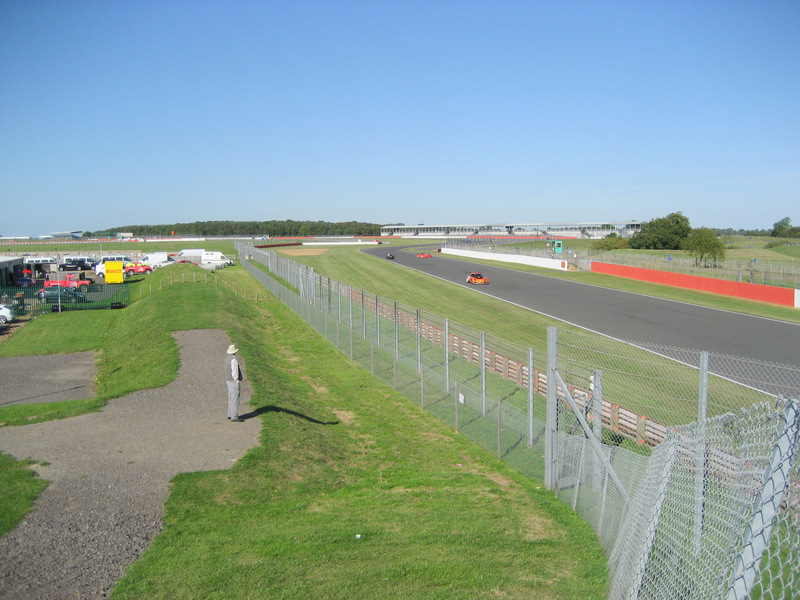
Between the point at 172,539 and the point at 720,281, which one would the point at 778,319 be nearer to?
the point at 720,281

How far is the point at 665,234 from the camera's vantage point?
350 feet

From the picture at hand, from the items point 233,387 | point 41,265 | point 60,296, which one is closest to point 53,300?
point 60,296

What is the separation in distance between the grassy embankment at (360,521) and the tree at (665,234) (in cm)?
9855

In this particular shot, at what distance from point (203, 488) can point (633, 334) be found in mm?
24959

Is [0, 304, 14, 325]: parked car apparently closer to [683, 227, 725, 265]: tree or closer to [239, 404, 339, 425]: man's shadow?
[239, 404, 339, 425]: man's shadow

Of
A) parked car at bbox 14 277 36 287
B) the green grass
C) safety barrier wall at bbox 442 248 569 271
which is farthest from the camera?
safety barrier wall at bbox 442 248 569 271

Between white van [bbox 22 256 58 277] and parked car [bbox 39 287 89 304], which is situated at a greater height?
white van [bbox 22 256 58 277]

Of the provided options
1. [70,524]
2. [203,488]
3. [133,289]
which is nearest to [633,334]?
[203,488]

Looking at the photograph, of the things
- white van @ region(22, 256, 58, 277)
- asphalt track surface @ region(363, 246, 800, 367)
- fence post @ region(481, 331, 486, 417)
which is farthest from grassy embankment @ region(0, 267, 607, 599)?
white van @ region(22, 256, 58, 277)

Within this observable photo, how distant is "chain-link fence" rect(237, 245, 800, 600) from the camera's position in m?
3.85

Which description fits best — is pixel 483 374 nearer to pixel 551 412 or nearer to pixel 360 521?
pixel 551 412

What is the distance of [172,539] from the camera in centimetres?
823

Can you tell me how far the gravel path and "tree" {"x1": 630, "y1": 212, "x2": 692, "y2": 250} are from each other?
101 meters

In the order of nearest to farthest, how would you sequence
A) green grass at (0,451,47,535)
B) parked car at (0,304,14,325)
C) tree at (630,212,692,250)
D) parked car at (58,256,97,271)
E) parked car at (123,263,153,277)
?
green grass at (0,451,47,535), parked car at (0,304,14,325), parked car at (123,263,153,277), parked car at (58,256,97,271), tree at (630,212,692,250)
